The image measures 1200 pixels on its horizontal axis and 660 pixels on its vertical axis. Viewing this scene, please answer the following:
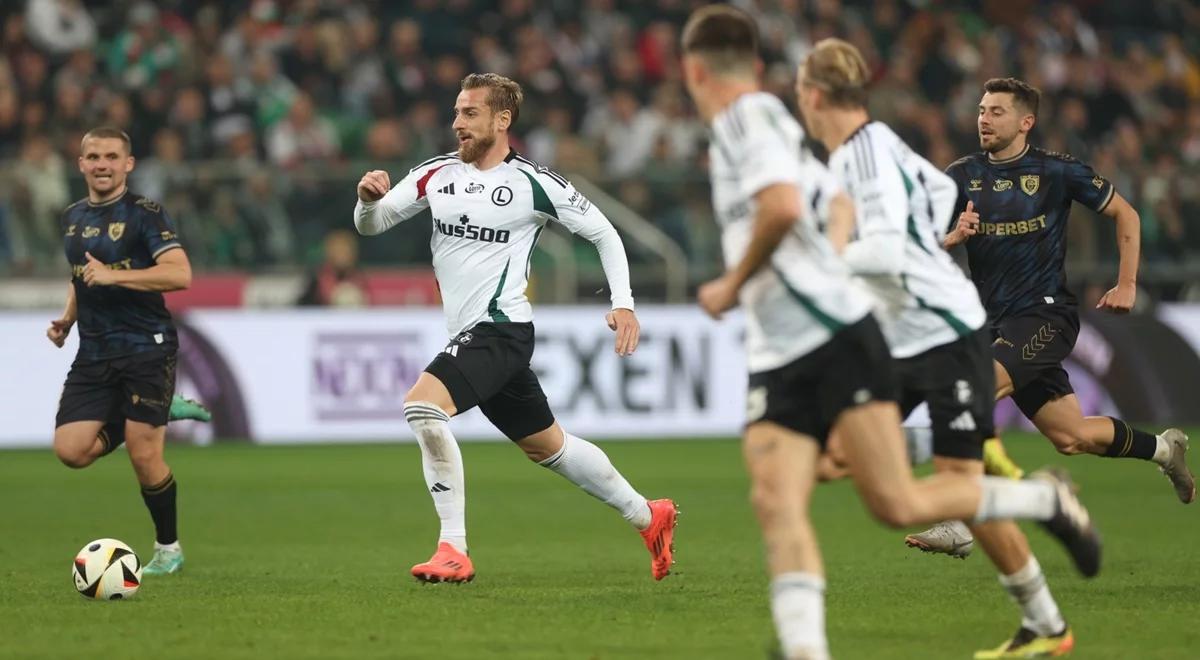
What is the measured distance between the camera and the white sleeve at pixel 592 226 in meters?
9.41

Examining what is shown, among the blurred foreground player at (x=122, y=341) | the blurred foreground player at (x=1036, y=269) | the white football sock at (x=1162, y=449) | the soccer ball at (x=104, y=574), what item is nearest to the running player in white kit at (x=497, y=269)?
the blurred foreground player at (x=122, y=341)

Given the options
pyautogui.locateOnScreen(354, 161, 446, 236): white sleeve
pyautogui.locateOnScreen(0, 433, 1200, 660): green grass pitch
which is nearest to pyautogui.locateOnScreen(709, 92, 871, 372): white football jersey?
pyautogui.locateOnScreen(0, 433, 1200, 660): green grass pitch

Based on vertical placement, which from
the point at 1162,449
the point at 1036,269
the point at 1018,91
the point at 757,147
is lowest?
the point at 1162,449

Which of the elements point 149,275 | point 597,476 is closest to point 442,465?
point 597,476

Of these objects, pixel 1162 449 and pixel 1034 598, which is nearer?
pixel 1034 598

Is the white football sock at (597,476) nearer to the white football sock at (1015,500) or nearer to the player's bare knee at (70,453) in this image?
the player's bare knee at (70,453)

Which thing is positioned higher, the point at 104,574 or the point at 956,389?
the point at 956,389

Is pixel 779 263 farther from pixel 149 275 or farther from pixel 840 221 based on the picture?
pixel 149 275

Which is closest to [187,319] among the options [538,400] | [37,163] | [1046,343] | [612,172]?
[37,163]

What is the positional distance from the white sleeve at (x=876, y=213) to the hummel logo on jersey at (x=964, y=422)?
0.72m

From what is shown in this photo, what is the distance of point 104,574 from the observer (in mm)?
8383

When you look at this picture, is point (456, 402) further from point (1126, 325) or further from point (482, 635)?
point (1126, 325)

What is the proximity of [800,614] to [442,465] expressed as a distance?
11.9 feet

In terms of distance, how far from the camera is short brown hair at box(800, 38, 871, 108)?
21.6ft
